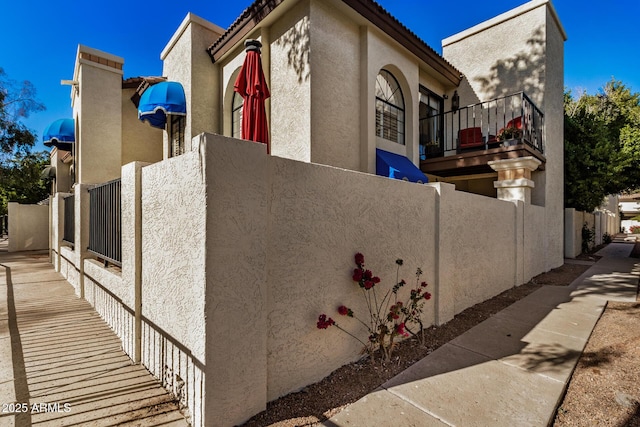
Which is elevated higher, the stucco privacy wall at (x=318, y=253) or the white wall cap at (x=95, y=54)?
the white wall cap at (x=95, y=54)

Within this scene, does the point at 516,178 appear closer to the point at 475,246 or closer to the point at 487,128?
the point at 487,128

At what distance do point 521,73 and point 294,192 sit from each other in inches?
462

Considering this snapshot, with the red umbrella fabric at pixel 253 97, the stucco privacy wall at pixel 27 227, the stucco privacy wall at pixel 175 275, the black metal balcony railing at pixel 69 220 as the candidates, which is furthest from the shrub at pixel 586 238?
the stucco privacy wall at pixel 27 227

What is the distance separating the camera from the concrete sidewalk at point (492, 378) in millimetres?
2787

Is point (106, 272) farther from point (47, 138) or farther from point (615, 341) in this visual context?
point (47, 138)

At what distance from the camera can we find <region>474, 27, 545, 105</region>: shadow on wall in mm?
10281

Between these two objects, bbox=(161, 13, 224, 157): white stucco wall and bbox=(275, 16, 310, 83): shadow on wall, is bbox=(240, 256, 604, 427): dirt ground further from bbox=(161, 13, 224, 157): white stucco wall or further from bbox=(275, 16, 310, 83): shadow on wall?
bbox=(161, 13, 224, 157): white stucco wall

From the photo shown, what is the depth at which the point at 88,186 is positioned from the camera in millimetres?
6527

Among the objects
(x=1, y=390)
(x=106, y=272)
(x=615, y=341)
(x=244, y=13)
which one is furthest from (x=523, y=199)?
(x=1, y=390)

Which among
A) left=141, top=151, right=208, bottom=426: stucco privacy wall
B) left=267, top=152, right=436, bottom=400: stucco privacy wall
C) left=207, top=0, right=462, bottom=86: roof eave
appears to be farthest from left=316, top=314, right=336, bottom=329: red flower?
left=207, top=0, right=462, bottom=86: roof eave

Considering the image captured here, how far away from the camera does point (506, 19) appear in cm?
1102

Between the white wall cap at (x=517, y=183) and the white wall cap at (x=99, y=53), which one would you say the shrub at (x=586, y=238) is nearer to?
the white wall cap at (x=517, y=183)

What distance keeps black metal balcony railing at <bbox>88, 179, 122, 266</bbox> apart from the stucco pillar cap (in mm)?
9491

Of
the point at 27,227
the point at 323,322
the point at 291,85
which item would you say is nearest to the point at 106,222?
the point at 323,322
